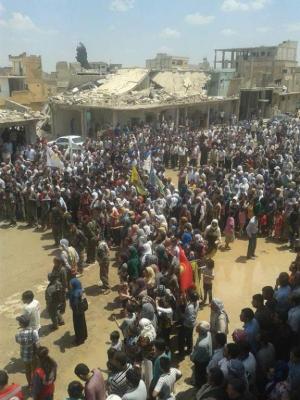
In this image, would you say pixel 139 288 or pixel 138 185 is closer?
pixel 139 288

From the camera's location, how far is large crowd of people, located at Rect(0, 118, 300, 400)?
4984mm

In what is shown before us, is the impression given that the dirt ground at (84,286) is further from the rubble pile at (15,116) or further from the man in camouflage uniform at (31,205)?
the rubble pile at (15,116)

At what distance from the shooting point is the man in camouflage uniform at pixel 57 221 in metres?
11.7

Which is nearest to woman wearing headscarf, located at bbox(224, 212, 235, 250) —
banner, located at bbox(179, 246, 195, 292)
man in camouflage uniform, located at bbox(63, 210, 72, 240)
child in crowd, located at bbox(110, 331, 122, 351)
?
banner, located at bbox(179, 246, 195, 292)

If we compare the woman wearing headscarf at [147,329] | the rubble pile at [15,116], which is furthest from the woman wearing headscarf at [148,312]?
the rubble pile at [15,116]

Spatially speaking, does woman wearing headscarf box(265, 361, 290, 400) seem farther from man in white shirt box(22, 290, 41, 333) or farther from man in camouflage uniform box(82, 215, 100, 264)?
man in camouflage uniform box(82, 215, 100, 264)

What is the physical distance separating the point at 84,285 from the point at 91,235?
1.19 m

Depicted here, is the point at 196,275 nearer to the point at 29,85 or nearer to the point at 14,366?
the point at 14,366

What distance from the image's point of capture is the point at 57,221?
11.8m

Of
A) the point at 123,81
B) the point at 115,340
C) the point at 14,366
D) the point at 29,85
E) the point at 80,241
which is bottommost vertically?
the point at 14,366

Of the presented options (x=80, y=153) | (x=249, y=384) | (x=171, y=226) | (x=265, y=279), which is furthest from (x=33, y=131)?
(x=249, y=384)

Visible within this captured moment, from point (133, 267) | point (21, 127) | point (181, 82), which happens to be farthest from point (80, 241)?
point (181, 82)

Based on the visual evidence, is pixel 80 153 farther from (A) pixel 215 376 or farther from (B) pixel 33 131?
(A) pixel 215 376

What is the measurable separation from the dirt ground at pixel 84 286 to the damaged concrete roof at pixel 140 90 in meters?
15.4
